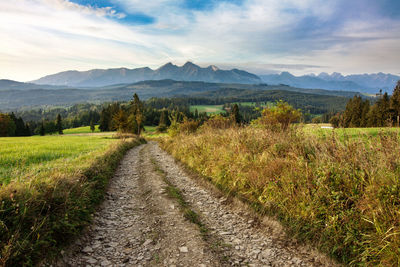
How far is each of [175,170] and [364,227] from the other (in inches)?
395

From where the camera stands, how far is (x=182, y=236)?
17.1ft

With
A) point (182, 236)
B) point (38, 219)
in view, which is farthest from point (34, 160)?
point (182, 236)

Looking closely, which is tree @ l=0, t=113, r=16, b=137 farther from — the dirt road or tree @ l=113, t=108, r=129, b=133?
the dirt road

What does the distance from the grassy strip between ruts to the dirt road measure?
16.4 inches

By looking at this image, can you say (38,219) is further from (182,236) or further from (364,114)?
(364,114)

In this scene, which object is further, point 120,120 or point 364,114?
point 364,114

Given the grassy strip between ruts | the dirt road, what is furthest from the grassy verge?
the grassy strip between ruts

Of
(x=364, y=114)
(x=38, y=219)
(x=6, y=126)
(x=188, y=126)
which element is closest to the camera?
(x=38, y=219)

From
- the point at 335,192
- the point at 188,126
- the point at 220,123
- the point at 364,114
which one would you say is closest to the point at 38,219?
the point at 335,192

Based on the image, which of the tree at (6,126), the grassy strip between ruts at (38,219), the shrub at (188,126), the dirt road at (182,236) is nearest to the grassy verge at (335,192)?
the dirt road at (182,236)

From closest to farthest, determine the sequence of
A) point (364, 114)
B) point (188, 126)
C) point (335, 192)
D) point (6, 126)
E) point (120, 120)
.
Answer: point (335, 192) → point (188, 126) → point (120, 120) → point (364, 114) → point (6, 126)

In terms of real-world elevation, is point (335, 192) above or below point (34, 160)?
above

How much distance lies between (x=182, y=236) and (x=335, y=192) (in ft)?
12.8

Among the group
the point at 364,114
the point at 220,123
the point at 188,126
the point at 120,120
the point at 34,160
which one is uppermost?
the point at 220,123
